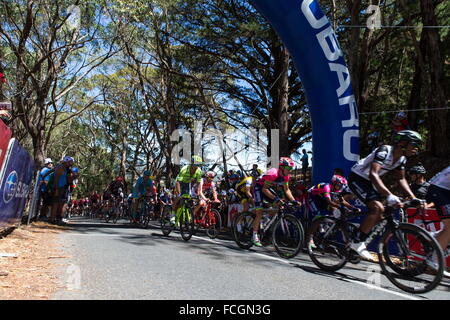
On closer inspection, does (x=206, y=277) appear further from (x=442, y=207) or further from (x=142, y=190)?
(x=142, y=190)

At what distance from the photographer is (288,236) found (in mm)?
7133

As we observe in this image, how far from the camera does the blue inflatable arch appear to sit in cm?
926

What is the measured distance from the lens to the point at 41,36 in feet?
61.5

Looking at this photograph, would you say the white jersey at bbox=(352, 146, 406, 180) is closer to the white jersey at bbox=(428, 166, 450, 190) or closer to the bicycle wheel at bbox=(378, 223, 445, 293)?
the white jersey at bbox=(428, 166, 450, 190)

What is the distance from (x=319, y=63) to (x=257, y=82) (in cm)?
1157

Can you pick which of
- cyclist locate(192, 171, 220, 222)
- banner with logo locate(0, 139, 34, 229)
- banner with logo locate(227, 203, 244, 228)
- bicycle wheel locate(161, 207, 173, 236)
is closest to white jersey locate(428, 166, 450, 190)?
cyclist locate(192, 171, 220, 222)

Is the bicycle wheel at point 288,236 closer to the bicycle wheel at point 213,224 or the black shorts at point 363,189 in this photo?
the black shorts at point 363,189

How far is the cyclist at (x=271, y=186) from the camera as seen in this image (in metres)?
7.48

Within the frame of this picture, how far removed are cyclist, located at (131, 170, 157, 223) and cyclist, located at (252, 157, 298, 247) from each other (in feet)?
21.2

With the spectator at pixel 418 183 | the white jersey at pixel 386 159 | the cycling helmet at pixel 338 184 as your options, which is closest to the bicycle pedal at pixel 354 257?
the white jersey at pixel 386 159

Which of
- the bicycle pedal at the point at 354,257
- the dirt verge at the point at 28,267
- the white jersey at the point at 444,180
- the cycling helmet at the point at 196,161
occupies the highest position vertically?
the cycling helmet at the point at 196,161

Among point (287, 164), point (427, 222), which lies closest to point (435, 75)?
point (287, 164)

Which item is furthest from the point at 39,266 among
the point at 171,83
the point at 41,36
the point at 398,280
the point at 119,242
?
the point at 171,83
